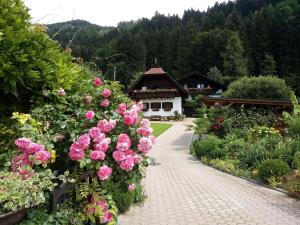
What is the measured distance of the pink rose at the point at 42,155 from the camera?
404 cm

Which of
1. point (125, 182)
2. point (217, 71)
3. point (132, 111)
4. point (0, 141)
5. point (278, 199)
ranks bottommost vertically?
point (278, 199)

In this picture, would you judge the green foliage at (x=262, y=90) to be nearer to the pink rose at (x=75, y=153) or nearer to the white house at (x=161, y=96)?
the white house at (x=161, y=96)

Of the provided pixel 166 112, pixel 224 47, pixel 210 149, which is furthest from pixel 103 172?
pixel 224 47

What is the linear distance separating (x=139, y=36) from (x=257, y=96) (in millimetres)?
58889

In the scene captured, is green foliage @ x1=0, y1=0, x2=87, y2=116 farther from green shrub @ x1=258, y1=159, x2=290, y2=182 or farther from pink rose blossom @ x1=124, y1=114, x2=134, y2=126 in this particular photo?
green shrub @ x1=258, y1=159, x2=290, y2=182

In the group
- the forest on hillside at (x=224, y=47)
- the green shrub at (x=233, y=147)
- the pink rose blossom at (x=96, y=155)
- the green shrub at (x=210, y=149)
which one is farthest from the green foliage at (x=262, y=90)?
the pink rose blossom at (x=96, y=155)

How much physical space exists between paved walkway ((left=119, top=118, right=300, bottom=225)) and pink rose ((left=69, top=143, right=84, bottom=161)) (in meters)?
3.42

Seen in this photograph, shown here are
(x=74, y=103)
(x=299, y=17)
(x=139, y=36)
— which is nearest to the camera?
(x=74, y=103)

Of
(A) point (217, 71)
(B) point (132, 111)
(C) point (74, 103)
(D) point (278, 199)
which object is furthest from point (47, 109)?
(A) point (217, 71)

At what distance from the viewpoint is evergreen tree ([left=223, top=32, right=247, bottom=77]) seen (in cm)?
7925

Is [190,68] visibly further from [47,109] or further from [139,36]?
[47,109]

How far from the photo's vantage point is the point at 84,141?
465 cm

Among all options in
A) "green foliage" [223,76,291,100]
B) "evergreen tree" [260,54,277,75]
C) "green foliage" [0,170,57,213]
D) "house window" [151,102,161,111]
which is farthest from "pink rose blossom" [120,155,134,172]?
"evergreen tree" [260,54,277,75]

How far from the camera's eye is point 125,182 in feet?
18.0
